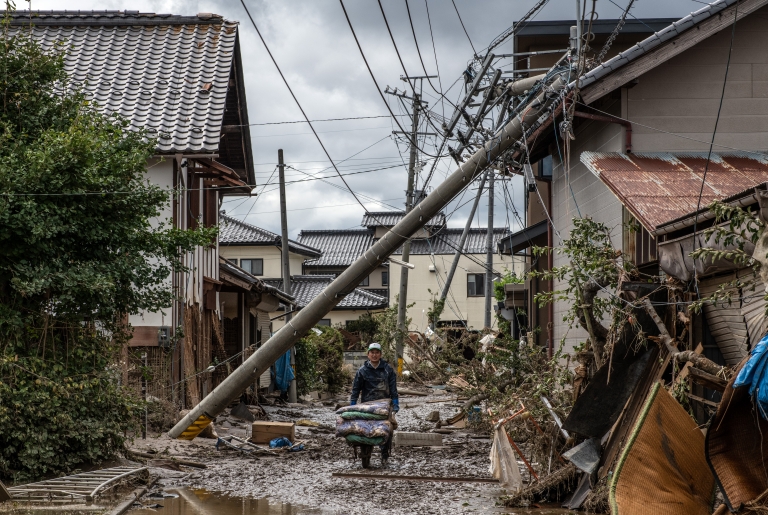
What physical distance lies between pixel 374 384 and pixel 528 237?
7.40 meters

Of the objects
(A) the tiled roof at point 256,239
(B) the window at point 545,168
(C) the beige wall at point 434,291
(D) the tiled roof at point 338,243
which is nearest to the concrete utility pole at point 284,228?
(B) the window at point 545,168

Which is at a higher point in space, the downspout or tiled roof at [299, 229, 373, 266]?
tiled roof at [299, 229, 373, 266]

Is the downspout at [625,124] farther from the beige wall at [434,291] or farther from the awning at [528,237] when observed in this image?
the beige wall at [434,291]

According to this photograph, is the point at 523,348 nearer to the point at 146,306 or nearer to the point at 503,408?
the point at 503,408

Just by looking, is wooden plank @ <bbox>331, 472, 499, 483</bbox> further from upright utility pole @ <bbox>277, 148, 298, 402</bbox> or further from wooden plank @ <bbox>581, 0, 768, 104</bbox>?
upright utility pole @ <bbox>277, 148, 298, 402</bbox>

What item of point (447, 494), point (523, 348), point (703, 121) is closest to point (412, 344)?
→ point (523, 348)

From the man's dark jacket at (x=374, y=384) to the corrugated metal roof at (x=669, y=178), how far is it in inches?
173

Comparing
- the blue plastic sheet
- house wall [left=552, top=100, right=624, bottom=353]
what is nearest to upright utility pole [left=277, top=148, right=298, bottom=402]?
house wall [left=552, top=100, right=624, bottom=353]

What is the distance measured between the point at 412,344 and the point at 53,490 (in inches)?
550

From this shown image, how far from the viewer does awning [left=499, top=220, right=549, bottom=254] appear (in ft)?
62.0

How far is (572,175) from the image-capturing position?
50.3 ft

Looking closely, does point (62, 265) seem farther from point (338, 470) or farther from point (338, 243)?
point (338, 243)

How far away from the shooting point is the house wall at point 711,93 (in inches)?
516

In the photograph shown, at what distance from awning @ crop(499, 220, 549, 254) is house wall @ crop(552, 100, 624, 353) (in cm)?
150
